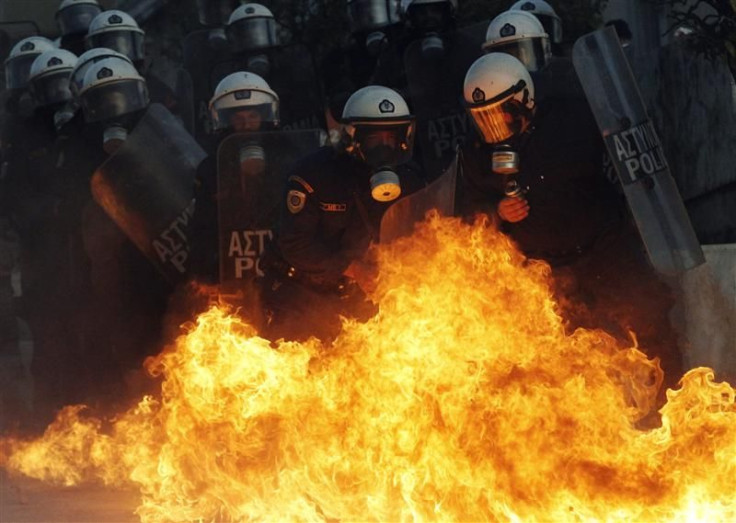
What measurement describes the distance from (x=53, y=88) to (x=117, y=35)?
0.68 meters

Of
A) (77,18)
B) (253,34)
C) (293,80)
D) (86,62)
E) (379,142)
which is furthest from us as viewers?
(77,18)

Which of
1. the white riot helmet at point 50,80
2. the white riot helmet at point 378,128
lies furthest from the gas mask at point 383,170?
the white riot helmet at point 50,80

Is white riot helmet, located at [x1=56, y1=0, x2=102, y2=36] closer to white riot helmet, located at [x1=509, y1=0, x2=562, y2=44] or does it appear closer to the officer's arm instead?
white riot helmet, located at [x1=509, y1=0, x2=562, y2=44]

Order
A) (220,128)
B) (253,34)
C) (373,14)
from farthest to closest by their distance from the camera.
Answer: (253,34) < (373,14) < (220,128)

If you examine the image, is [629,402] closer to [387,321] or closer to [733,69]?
[387,321]

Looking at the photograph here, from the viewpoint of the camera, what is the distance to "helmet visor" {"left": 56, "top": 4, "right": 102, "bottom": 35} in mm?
12078

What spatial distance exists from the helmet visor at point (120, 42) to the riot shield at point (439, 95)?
8.86 feet

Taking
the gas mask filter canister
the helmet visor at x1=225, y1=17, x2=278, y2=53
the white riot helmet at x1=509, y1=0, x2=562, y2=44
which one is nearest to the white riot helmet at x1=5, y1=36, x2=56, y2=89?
the helmet visor at x1=225, y1=17, x2=278, y2=53

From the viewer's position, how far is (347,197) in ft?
24.7

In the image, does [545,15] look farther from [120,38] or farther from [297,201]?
[120,38]

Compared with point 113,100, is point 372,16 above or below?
above

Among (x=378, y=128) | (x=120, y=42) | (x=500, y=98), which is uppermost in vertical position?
(x=500, y=98)

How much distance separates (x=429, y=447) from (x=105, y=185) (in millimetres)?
4539

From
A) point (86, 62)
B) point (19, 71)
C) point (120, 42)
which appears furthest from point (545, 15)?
point (19, 71)
